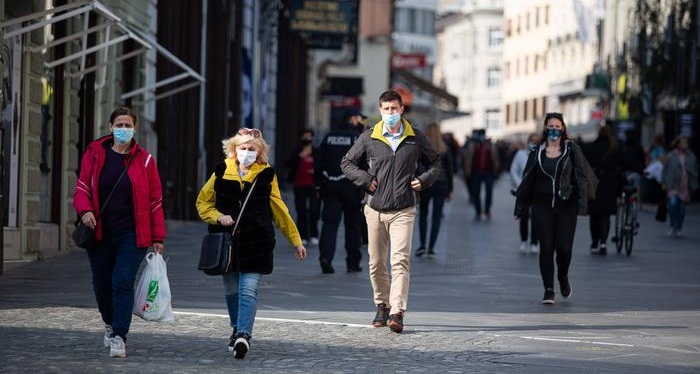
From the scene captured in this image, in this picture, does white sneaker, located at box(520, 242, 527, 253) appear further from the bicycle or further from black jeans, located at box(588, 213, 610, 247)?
the bicycle

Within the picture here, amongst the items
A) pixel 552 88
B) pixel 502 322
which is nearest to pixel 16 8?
pixel 502 322

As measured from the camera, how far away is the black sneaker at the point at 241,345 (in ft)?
35.7

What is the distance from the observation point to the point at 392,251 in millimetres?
13227

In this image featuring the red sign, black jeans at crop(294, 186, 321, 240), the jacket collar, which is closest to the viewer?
the jacket collar

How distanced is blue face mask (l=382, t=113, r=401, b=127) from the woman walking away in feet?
8.87

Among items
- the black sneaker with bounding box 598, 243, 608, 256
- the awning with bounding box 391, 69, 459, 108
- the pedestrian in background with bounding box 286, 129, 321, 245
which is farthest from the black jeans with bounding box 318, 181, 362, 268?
the awning with bounding box 391, 69, 459, 108

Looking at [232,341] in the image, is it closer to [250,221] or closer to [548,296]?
[250,221]

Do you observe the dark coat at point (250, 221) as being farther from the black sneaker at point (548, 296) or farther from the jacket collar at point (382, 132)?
the black sneaker at point (548, 296)

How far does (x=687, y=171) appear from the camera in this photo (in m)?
29.4

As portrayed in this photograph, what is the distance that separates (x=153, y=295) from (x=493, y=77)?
445ft

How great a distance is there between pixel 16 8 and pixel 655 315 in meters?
7.79

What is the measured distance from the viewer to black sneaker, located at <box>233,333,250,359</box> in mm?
10867

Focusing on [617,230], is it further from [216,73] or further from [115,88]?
[216,73]

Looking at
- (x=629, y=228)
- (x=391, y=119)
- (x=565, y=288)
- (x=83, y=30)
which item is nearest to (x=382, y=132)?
(x=391, y=119)
